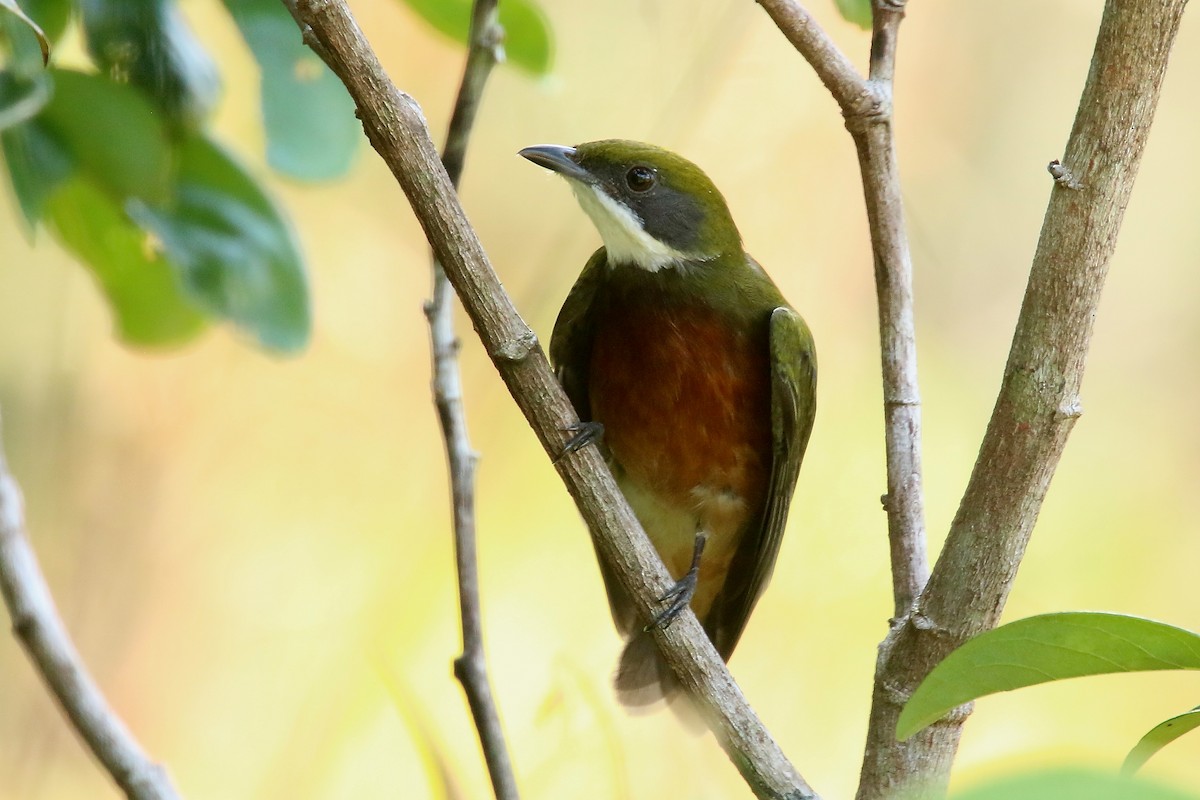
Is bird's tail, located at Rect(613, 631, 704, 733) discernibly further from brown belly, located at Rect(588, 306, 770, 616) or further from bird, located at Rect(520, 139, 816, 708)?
brown belly, located at Rect(588, 306, 770, 616)

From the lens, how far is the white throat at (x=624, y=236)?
119 inches

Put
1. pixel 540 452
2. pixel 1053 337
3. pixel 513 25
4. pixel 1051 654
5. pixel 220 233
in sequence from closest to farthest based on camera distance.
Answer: pixel 1051 654
pixel 1053 337
pixel 220 233
pixel 513 25
pixel 540 452

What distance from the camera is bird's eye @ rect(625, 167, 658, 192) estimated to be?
119 inches

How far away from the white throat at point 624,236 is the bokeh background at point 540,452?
3.90ft

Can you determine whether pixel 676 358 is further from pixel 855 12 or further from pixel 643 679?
pixel 855 12

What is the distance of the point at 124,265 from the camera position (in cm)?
252

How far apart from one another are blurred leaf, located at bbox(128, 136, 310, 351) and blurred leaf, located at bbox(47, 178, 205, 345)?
11 centimetres

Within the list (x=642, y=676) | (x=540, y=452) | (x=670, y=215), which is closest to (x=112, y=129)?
(x=670, y=215)

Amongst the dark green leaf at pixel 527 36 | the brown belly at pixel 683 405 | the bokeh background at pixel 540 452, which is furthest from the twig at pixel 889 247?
the bokeh background at pixel 540 452

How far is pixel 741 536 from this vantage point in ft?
11.1

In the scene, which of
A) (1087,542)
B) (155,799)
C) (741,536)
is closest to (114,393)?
(741,536)

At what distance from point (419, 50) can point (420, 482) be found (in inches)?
69.8

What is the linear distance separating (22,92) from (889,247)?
1539 millimetres

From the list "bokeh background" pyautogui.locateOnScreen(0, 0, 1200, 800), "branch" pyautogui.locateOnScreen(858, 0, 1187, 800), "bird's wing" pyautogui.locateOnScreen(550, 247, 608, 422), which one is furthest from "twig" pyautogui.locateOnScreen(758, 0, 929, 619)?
"bokeh background" pyautogui.locateOnScreen(0, 0, 1200, 800)
